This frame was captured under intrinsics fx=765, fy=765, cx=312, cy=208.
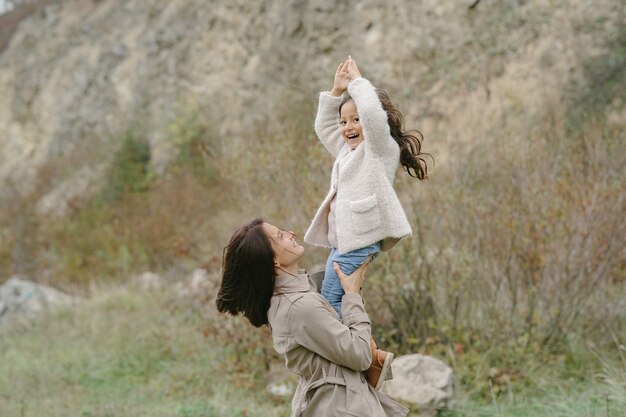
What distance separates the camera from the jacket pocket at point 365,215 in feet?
10.2

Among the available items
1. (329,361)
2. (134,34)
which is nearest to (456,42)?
(329,361)

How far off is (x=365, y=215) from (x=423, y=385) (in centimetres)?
290

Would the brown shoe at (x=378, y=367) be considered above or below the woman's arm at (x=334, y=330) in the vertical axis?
below

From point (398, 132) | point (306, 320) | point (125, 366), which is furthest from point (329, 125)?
point (125, 366)

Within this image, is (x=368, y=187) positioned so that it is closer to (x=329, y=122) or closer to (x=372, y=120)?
(x=372, y=120)

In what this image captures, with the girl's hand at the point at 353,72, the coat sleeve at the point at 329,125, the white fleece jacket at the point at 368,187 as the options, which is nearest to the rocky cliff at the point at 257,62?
the coat sleeve at the point at 329,125

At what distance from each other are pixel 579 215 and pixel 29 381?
5.56m

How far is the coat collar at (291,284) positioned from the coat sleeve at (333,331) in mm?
88

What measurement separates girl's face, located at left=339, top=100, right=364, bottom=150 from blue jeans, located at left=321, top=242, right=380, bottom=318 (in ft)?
1.47

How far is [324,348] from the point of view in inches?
118

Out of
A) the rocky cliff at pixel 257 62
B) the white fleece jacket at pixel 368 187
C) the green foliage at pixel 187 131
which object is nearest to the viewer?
the white fleece jacket at pixel 368 187

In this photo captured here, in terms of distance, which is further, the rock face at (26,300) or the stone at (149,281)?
the rock face at (26,300)

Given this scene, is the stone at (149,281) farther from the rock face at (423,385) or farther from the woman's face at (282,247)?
the woman's face at (282,247)

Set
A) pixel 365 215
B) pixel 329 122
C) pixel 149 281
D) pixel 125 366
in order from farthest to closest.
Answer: pixel 149 281, pixel 125 366, pixel 329 122, pixel 365 215
